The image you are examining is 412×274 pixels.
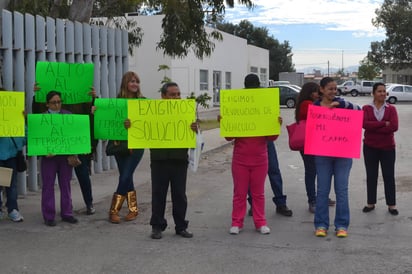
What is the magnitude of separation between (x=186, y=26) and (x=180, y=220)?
34.9ft

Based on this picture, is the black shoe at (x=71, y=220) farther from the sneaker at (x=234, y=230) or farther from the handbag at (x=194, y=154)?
the sneaker at (x=234, y=230)

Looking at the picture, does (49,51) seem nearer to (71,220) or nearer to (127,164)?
(127,164)

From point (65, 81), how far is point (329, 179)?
3.79 meters

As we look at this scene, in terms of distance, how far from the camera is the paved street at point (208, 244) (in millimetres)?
4984

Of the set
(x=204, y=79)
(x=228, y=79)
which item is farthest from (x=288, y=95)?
(x=228, y=79)

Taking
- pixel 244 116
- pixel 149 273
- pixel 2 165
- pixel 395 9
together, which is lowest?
pixel 149 273

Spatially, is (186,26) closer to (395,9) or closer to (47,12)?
(47,12)

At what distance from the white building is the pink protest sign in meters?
22.3

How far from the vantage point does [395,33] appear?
172 ft

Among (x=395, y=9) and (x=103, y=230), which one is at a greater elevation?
(x=395, y=9)

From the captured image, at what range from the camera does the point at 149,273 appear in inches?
189

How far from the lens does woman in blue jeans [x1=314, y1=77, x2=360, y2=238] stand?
5852 millimetres

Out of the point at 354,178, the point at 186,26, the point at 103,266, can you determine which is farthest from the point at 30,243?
the point at 186,26

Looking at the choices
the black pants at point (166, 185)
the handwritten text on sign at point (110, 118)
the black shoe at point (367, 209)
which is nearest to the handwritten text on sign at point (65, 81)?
the handwritten text on sign at point (110, 118)
